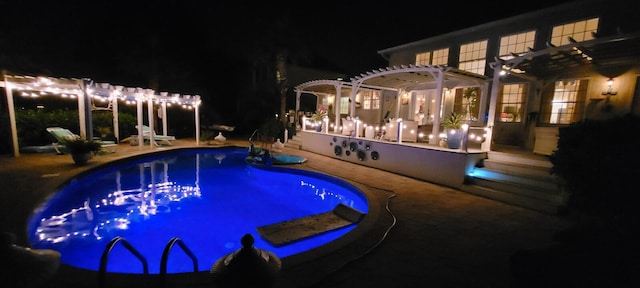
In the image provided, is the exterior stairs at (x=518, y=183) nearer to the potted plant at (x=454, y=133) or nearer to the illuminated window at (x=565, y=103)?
the potted plant at (x=454, y=133)

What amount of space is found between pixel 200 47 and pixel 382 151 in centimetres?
2417

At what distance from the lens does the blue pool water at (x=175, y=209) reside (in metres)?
4.60

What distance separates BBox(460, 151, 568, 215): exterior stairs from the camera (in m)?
5.74

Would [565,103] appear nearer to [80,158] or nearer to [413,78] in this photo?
[413,78]

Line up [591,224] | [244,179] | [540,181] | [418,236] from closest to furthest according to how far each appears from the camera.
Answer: [591,224]
[418,236]
[540,181]
[244,179]

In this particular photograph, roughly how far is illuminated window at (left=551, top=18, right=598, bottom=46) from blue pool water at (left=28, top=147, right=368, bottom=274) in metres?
9.18

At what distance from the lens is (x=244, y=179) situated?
9.35m

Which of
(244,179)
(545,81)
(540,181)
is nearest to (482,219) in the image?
(540,181)

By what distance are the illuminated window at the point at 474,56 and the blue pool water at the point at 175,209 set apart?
840 cm

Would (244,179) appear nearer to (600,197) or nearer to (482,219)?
(482,219)

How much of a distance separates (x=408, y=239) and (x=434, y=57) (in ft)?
37.7

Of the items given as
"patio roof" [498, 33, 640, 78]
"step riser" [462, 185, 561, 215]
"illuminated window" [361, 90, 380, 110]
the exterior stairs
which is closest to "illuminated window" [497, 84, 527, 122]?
"patio roof" [498, 33, 640, 78]

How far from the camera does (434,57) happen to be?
42.7 feet

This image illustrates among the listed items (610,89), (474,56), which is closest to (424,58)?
(474,56)
